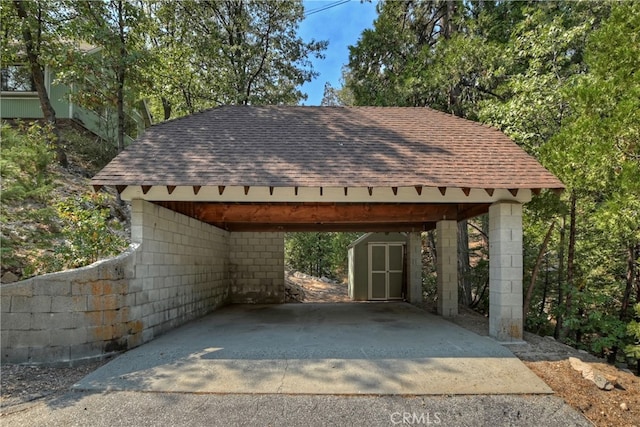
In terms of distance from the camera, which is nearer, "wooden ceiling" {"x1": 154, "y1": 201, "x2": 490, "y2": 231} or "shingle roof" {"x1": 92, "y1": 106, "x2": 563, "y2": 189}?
"shingle roof" {"x1": 92, "y1": 106, "x2": 563, "y2": 189}

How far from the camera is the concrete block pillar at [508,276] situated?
17.9 ft

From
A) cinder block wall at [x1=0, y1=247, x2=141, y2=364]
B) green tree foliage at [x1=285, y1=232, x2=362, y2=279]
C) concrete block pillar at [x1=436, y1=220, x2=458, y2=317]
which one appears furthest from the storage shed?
cinder block wall at [x1=0, y1=247, x2=141, y2=364]

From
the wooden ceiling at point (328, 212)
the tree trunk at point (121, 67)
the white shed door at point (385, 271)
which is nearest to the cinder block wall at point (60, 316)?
the wooden ceiling at point (328, 212)

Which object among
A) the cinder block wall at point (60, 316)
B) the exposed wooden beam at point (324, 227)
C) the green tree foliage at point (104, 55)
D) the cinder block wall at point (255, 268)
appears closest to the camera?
the cinder block wall at point (60, 316)

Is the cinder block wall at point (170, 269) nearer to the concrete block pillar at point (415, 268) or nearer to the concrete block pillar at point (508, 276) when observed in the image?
the concrete block pillar at point (508, 276)

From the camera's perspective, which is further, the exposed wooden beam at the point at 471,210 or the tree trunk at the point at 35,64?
the tree trunk at the point at 35,64

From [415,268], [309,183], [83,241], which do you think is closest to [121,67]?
[83,241]

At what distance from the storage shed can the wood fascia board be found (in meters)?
6.86

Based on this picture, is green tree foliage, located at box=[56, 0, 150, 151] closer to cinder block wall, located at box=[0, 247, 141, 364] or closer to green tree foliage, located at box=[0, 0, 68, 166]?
green tree foliage, located at box=[0, 0, 68, 166]

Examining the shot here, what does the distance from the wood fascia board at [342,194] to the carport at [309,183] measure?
0.02 meters

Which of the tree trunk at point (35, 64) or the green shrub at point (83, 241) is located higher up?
the tree trunk at point (35, 64)

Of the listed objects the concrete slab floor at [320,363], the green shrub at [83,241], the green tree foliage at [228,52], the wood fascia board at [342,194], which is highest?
the green tree foliage at [228,52]

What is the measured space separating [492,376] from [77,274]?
5137 millimetres

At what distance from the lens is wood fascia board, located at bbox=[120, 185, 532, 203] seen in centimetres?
556
